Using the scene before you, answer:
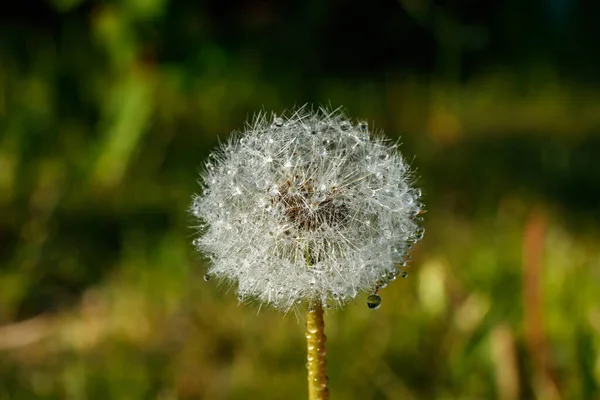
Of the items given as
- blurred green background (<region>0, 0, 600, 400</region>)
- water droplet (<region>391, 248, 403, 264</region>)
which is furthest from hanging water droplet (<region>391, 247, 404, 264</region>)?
blurred green background (<region>0, 0, 600, 400</region>)

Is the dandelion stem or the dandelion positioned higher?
the dandelion

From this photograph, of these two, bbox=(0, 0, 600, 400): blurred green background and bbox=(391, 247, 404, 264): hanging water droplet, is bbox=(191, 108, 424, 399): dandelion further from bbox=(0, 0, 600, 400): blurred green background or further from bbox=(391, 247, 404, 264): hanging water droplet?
bbox=(0, 0, 600, 400): blurred green background

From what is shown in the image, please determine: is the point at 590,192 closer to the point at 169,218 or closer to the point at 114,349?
the point at 169,218

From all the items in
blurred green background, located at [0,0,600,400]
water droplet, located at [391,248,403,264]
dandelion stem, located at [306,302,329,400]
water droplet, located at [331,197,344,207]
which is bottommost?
dandelion stem, located at [306,302,329,400]

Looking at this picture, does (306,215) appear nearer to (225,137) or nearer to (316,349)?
(316,349)

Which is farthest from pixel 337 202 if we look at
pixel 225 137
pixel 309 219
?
pixel 225 137

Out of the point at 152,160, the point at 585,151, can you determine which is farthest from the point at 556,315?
the point at 152,160
